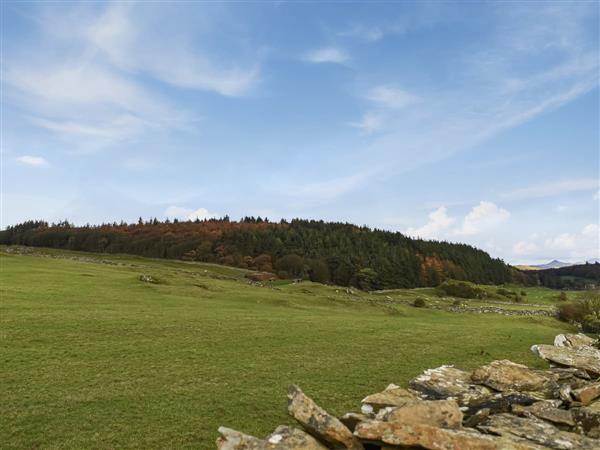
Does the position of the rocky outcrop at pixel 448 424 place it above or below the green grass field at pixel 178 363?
above

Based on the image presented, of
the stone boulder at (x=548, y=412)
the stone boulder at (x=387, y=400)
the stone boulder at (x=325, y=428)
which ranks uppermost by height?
the stone boulder at (x=548, y=412)

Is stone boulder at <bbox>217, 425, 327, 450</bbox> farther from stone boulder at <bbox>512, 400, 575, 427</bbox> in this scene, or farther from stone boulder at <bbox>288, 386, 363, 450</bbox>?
stone boulder at <bbox>512, 400, 575, 427</bbox>

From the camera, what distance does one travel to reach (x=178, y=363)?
2139 centimetres

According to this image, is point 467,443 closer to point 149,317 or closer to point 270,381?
point 270,381

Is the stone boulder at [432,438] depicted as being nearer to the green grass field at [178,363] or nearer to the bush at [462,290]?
the green grass field at [178,363]

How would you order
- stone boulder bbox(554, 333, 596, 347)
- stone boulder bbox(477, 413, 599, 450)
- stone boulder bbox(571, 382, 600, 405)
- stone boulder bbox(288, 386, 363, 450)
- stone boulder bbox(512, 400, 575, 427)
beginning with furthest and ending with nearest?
stone boulder bbox(554, 333, 596, 347), stone boulder bbox(571, 382, 600, 405), stone boulder bbox(512, 400, 575, 427), stone boulder bbox(288, 386, 363, 450), stone boulder bbox(477, 413, 599, 450)

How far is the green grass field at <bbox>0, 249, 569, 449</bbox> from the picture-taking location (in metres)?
14.2

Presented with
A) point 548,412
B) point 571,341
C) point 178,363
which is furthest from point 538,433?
point 571,341

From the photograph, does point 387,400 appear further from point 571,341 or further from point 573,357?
point 571,341

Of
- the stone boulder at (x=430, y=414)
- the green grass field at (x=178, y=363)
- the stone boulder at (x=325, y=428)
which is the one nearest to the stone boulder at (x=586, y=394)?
the stone boulder at (x=430, y=414)

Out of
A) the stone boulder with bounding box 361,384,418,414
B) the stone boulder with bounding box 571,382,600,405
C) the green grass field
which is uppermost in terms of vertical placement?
the stone boulder with bounding box 571,382,600,405

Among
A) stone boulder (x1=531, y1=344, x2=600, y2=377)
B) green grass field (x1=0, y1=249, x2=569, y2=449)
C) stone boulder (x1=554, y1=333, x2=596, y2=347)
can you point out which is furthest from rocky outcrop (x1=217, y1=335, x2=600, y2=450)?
stone boulder (x1=554, y1=333, x2=596, y2=347)

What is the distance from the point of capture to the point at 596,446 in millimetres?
10141

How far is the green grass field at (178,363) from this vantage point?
46.4ft
